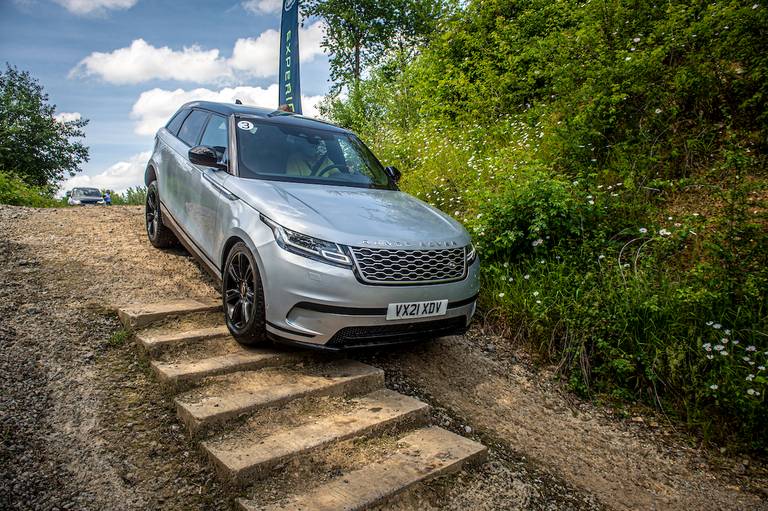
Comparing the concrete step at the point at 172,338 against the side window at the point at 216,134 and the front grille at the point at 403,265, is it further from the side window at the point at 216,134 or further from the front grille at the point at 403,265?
the side window at the point at 216,134

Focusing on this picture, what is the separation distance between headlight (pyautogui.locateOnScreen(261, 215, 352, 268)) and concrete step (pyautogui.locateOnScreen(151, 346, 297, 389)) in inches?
33.0

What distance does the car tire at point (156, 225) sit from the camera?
5.64m

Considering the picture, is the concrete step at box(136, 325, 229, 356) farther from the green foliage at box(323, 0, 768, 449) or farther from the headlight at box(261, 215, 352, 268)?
the green foliage at box(323, 0, 768, 449)

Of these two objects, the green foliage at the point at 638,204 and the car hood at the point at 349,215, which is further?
the green foliage at the point at 638,204

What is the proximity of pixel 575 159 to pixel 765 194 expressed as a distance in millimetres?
1914

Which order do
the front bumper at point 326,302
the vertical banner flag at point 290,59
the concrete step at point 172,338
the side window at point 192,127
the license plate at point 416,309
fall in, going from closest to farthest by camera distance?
the front bumper at point 326,302, the license plate at point 416,309, the concrete step at point 172,338, the side window at point 192,127, the vertical banner flag at point 290,59

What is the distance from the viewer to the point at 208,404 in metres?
2.82

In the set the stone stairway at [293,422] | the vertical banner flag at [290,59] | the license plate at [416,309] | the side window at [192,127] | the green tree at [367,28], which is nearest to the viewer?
the stone stairway at [293,422]

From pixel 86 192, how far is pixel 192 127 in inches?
1014

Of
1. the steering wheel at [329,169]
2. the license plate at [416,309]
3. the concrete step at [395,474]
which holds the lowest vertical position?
the concrete step at [395,474]

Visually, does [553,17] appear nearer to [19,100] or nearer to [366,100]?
[366,100]

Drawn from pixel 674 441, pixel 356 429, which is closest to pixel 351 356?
pixel 356 429

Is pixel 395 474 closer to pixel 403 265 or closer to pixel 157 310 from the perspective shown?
pixel 403 265

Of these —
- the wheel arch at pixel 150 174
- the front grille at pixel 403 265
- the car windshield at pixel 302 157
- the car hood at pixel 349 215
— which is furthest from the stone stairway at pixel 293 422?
the wheel arch at pixel 150 174
